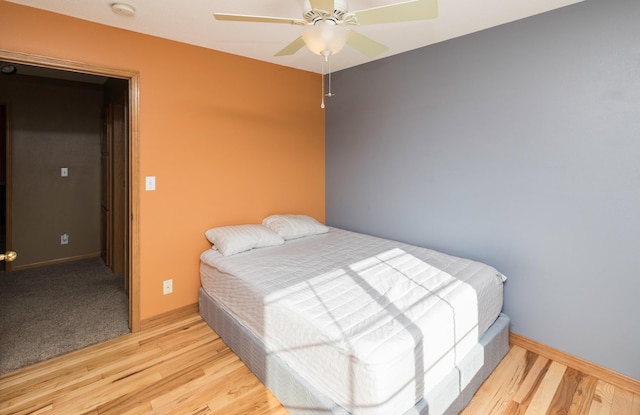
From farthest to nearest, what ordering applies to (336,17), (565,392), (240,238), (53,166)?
(53,166) → (240,238) → (565,392) → (336,17)

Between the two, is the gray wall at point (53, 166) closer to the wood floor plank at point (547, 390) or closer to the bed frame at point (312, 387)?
the bed frame at point (312, 387)

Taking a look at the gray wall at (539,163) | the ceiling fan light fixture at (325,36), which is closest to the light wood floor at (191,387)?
the gray wall at (539,163)

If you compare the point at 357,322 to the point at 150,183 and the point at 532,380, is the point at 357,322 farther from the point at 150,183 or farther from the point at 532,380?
the point at 150,183

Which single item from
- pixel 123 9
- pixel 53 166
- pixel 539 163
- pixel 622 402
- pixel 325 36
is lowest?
pixel 622 402

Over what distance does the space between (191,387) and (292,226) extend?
1609 millimetres

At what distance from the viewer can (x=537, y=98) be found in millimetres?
2236

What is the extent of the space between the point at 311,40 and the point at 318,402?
178cm

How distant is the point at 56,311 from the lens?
288 centimetres

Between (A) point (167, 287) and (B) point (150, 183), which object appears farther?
(A) point (167, 287)

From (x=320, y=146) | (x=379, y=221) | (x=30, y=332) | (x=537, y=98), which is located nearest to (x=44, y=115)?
(x=30, y=332)

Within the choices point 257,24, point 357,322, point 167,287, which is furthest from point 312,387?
point 257,24

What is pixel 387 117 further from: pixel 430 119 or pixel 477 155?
pixel 477 155

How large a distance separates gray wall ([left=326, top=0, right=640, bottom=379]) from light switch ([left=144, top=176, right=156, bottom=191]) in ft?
7.11

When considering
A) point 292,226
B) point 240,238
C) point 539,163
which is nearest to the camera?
point 539,163
